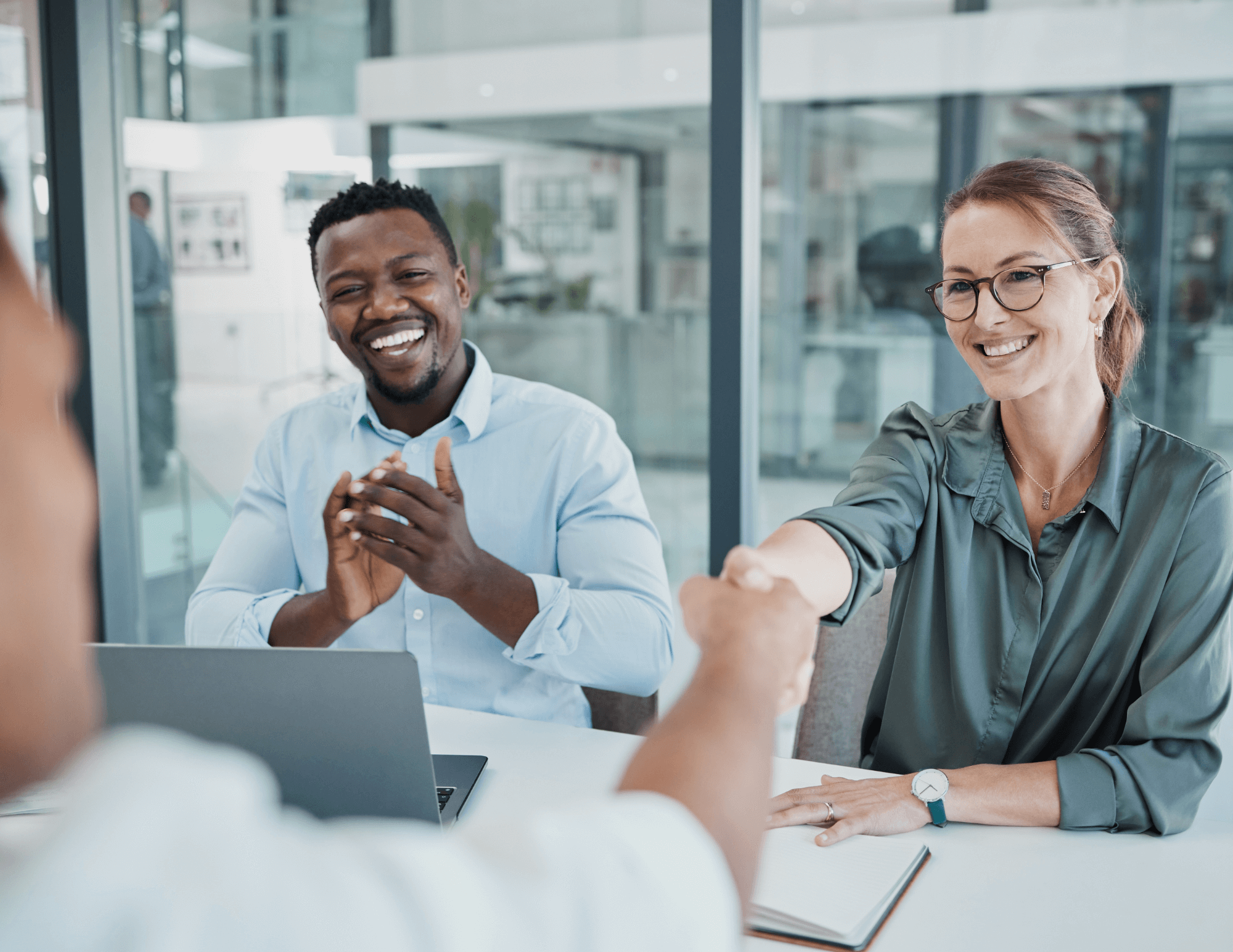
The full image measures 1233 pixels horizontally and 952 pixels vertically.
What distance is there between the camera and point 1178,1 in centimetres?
239

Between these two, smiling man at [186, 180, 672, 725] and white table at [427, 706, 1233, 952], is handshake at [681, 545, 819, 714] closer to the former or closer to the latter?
white table at [427, 706, 1233, 952]

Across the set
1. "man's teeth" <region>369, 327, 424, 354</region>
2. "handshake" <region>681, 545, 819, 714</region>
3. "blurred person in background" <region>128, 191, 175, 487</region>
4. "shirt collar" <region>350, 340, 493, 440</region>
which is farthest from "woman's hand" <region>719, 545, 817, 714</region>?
"blurred person in background" <region>128, 191, 175, 487</region>

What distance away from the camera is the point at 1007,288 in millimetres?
1520

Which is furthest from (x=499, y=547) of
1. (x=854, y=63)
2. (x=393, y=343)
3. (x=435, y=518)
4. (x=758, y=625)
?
(x=854, y=63)

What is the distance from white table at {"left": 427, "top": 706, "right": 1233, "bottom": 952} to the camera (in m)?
0.98

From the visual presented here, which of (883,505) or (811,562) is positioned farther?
(883,505)

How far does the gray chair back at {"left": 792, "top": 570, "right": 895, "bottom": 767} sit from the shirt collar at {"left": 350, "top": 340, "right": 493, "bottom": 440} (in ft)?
2.47

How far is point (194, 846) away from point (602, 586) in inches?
54.7

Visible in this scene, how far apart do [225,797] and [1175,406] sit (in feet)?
8.79

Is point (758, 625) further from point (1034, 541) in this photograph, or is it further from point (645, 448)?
point (645, 448)

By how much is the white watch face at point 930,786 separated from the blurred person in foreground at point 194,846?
0.83 meters

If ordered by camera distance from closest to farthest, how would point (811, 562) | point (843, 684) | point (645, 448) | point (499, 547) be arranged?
point (811, 562)
point (843, 684)
point (499, 547)
point (645, 448)

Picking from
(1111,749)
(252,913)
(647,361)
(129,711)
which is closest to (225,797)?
(252,913)

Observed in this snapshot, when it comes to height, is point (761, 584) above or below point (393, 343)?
below
